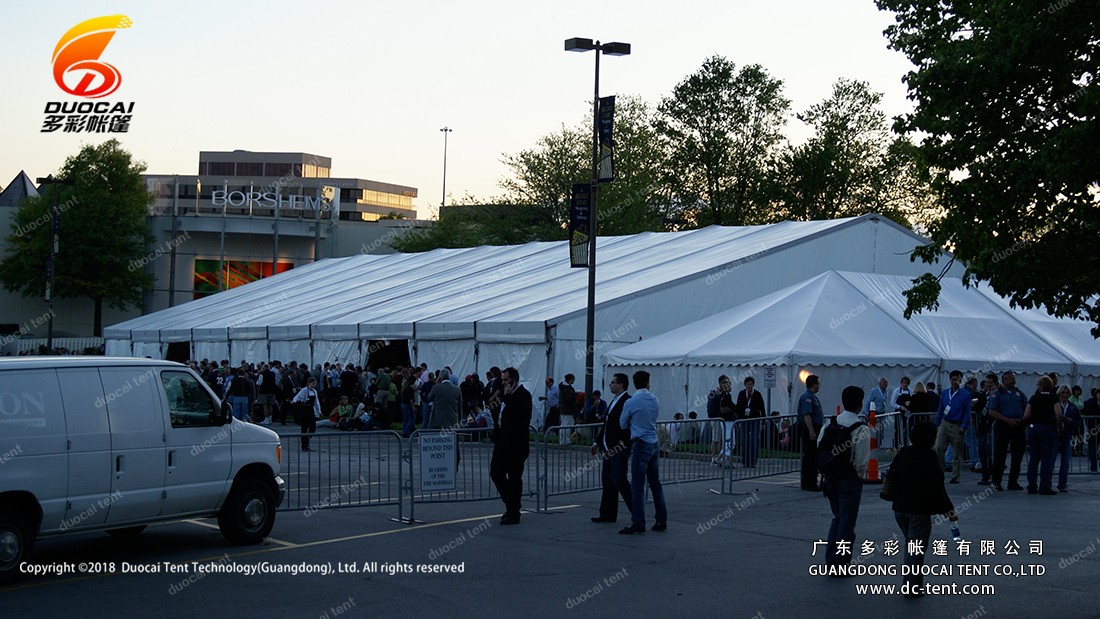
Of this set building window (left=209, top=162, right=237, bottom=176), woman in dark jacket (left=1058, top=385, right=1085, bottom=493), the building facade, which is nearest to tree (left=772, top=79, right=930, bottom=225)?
the building facade

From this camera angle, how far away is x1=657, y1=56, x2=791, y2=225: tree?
7306cm

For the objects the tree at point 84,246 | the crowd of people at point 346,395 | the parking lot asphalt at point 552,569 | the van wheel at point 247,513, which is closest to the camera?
the parking lot asphalt at point 552,569

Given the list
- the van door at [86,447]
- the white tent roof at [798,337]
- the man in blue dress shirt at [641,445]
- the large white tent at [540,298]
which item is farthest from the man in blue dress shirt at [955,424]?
the van door at [86,447]

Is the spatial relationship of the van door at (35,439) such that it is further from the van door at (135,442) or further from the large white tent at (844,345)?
the large white tent at (844,345)

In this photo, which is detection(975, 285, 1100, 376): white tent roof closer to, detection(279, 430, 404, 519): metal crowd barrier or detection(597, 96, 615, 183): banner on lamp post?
detection(597, 96, 615, 183): banner on lamp post

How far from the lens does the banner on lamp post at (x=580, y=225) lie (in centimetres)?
2733

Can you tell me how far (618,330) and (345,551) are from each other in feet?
63.6

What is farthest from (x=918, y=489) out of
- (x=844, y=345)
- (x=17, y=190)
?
(x=17, y=190)

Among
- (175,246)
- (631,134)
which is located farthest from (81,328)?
(631,134)

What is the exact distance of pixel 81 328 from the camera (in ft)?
242

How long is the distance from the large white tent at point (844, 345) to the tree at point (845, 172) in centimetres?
4076

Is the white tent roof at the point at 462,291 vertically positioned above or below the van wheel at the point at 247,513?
above

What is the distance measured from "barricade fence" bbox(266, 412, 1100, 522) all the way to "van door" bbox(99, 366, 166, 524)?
202 cm

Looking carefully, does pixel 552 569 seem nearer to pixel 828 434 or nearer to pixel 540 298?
pixel 828 434
